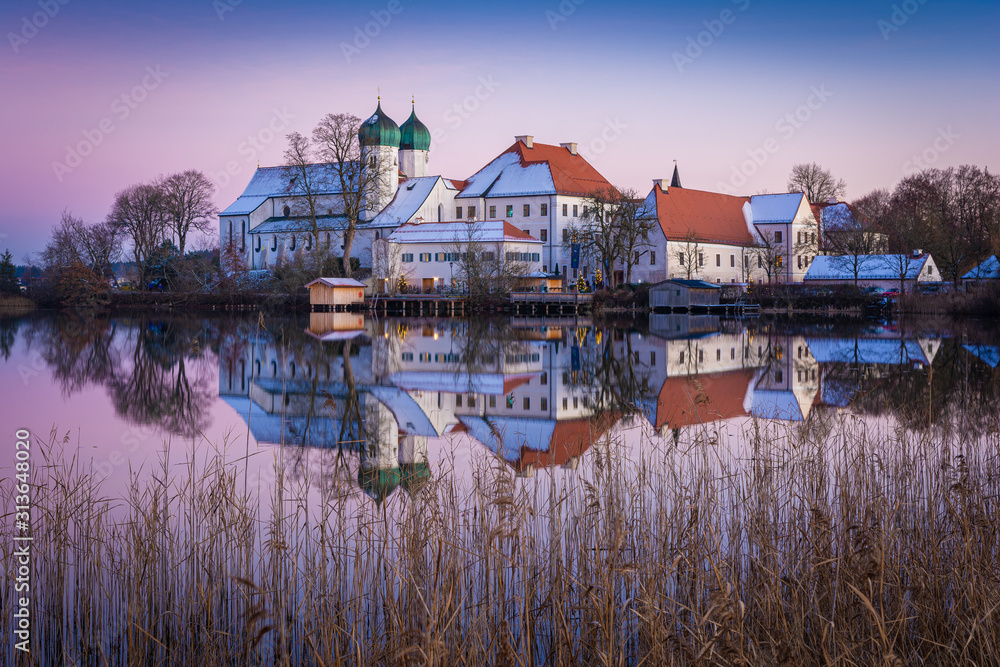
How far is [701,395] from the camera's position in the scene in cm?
1123

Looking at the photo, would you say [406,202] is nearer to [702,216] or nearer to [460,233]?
[460,233]

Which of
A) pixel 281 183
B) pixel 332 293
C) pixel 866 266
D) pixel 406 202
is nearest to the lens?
pixel 332 293

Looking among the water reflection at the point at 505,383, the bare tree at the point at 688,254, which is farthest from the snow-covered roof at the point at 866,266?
the water reflection at the point at 505,383

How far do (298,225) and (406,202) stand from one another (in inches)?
337

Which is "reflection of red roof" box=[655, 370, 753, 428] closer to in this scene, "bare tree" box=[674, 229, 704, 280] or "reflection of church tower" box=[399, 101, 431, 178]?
"bare tree" box=[674, 229, 704, 280]

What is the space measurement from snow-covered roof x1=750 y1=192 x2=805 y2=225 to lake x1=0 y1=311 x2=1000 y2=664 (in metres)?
49.4

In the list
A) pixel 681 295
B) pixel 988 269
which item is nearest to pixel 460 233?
pixel 681 295

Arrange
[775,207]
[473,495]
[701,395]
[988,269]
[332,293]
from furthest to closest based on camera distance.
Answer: [775,207] < [332,293] < [988,269] < [701,395] < [473,495]

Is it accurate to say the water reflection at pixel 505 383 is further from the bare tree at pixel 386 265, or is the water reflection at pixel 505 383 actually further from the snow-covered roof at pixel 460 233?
the bare tree at pixel 386 265

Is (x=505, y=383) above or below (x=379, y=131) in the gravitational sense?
below

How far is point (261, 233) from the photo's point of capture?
78500 millimetres

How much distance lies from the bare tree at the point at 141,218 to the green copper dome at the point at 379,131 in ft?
54.0

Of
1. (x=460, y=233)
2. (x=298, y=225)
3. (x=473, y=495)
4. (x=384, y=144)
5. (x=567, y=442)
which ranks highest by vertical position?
(x=384, y=144)

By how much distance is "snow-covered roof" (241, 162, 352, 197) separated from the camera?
77.9 metres
